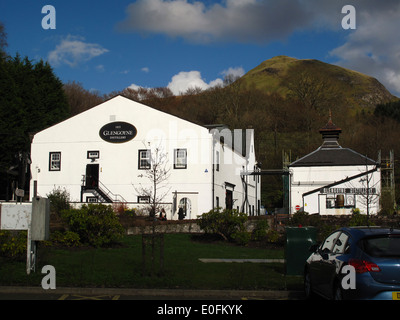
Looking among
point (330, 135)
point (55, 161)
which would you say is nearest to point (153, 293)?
point (55, 161)

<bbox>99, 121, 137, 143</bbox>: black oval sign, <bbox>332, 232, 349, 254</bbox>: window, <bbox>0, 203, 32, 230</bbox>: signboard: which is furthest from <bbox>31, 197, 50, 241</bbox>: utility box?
<bbox>99, 121, 137, 143</bbox>: black oval sign

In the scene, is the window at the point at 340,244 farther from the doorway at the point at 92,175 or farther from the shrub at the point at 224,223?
the doorway at the point at 92,175

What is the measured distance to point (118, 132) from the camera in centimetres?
4153

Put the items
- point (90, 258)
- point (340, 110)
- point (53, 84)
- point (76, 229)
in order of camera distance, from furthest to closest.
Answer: point (340, 110) → point (53, 84) → point (76, 229) → point (90, 258)

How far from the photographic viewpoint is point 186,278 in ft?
42.6

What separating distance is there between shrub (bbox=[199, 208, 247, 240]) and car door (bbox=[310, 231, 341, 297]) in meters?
13.5

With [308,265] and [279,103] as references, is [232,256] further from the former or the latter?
[279,103]

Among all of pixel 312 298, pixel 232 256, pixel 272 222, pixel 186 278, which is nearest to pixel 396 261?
pixel 312 298

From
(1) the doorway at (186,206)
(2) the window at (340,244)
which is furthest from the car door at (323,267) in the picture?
(1) the doorway at (186,206)

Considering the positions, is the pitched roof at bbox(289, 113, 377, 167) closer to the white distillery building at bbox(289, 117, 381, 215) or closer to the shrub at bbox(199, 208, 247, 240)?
the white distillery building at bbox(289, 117, 381, 215)

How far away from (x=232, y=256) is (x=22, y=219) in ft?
27.7

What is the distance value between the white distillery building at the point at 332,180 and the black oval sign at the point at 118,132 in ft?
60.1

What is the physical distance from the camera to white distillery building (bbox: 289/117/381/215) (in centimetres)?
4578

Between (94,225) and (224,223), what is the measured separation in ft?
23.4
